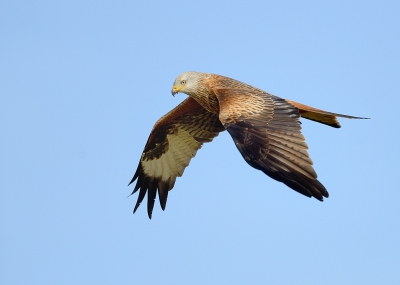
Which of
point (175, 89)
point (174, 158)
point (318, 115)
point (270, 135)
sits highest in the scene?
point (175, 89)

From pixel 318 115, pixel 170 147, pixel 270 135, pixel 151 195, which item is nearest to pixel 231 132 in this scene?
pixel 270 135

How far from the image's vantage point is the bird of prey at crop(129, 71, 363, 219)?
8.61 metres

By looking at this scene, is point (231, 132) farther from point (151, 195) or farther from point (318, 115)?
point (151, 195)

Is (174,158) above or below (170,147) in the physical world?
below

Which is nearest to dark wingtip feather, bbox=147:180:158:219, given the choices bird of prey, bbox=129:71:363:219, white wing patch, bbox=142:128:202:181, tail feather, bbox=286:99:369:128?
bird of prey, bbox=129:71:363:219

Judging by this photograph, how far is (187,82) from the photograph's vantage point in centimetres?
1114

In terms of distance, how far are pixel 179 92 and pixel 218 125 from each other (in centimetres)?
127

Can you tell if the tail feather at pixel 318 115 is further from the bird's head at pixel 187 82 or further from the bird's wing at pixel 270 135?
the bird's head at pixel 187 82

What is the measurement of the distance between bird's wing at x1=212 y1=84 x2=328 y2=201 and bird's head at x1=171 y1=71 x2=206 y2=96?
580 mm

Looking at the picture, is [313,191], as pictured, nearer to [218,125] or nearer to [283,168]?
[283,168]

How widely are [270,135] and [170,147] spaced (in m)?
3.84

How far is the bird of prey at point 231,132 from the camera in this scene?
8.61 metres

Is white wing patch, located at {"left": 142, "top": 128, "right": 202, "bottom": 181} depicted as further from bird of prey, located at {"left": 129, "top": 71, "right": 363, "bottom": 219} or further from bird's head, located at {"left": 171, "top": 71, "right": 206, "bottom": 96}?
bird's head, located at {"left": 171, "top": 71, "right": 206, "bottom": 96}

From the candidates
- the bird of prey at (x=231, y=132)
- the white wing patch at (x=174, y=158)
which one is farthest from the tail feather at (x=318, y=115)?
the white wing patch at (x=174, y=158)
